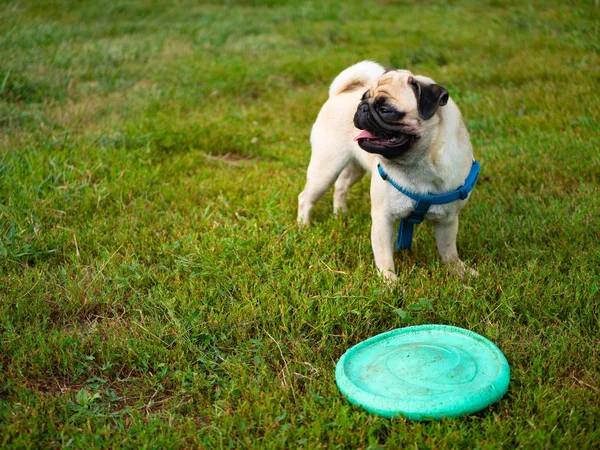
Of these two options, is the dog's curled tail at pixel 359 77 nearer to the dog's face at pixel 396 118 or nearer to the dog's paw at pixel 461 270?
the dog's face at pixel 396 118

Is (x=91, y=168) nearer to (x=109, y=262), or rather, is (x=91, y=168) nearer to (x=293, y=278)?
(x=109, y=262)

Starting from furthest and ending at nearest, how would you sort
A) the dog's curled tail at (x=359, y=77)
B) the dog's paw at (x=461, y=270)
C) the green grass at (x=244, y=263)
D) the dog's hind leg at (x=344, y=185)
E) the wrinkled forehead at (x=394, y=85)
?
the dog's hind leg at (x=344, y=185)
the dog's curled tail at (x=359, y=77)
the dog's paw at (x=461, y=270)
the wrinkled forehead at (x=394, y=85)
the green grass at (x=244, y=263)

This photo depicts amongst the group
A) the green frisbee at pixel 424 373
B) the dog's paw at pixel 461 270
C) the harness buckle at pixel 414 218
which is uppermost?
the harness buckle at pixel 414 218

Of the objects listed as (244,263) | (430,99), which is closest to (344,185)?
(244,263)

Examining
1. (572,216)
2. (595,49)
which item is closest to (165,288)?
(572,216)

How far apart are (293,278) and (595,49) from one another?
6259 mm

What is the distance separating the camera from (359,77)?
14.5 ft

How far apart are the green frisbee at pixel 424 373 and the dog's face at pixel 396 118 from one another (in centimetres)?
101

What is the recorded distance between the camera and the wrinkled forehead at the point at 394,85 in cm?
335

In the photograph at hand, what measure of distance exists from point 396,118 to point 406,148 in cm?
18

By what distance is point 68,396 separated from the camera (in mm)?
2783

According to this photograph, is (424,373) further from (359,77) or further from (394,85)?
(359,77)

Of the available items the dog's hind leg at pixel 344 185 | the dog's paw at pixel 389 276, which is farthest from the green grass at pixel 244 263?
the dog's hind leg at pixel 344 185

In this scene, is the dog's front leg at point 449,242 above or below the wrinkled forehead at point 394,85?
below
